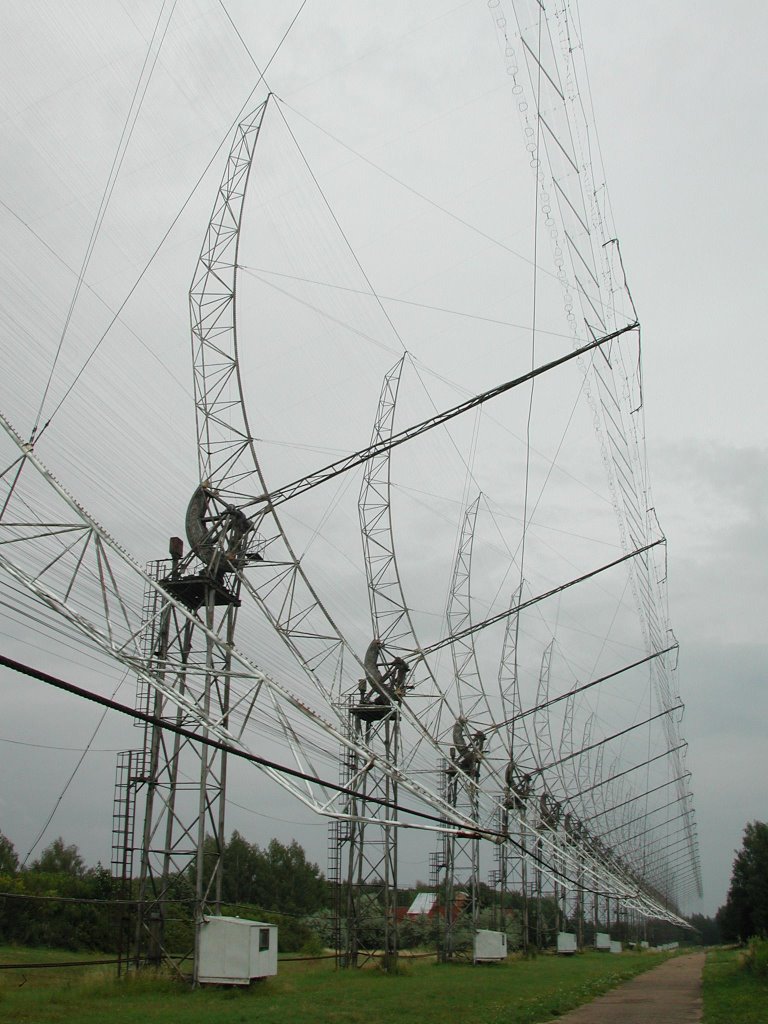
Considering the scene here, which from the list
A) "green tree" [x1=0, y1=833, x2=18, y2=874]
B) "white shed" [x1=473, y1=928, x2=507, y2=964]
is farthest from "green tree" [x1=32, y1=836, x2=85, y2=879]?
"white shed" [x1=473, y1=928, x2=507, y2=964]

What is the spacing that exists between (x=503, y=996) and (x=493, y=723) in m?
19.6

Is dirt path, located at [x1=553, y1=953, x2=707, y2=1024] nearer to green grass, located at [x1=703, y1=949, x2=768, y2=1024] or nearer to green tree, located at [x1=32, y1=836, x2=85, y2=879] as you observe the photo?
green grass, located at [x1=703, y1=949, x2=768, y2=1024]

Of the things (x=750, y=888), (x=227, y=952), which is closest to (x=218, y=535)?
(x=227, y=952)

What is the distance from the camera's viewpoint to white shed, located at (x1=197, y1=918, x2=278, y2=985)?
88.4 ft

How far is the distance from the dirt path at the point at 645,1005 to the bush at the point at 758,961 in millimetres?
2038

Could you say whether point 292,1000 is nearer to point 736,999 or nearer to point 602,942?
point 736,999

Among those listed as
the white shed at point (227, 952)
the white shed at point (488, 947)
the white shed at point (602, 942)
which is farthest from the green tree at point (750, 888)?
the white shed at point (227, 952)

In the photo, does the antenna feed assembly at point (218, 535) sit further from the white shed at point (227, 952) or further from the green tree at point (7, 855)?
the green tree at point (7, 855)

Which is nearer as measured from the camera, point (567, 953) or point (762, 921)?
point (567, 953)

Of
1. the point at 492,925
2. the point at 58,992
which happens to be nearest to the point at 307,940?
the point at 492,925

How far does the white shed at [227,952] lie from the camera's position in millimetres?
26953

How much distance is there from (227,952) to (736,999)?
13.9m

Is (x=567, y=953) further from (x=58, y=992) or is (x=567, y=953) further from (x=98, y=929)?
(x=58, y=992)

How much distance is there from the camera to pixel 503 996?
29625 millimetres
